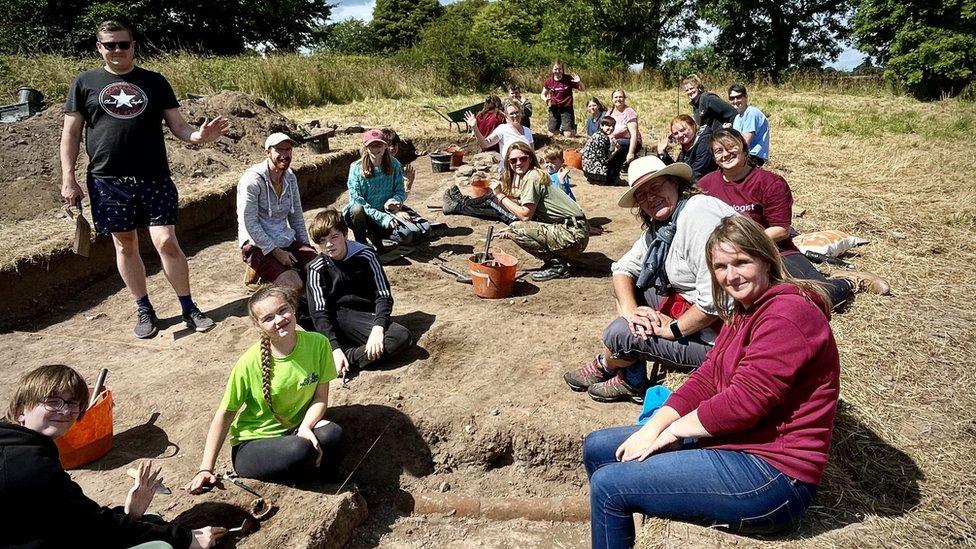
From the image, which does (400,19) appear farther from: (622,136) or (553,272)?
(553,272)

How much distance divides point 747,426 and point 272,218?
3.90m

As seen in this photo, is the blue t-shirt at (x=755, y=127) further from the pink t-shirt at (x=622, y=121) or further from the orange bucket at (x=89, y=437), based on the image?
the orange bucket at (x=89, y=437)

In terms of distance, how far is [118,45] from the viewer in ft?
13.7

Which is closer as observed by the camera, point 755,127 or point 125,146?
point 125,146

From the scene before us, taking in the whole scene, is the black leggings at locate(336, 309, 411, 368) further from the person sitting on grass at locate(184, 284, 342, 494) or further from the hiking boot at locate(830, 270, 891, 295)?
the hiking boot at locate(830, 270, 891, 295)

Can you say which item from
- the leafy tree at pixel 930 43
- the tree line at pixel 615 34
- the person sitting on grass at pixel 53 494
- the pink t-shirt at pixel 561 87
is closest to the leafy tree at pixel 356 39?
the tree line at pixel 615 34

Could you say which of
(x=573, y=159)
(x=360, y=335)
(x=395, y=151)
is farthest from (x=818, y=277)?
(x=573, y=159)

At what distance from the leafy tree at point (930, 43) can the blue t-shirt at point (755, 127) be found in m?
15.0

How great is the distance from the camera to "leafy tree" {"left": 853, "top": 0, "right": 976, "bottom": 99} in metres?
18.2

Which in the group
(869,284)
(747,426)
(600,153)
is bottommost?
(869,284)

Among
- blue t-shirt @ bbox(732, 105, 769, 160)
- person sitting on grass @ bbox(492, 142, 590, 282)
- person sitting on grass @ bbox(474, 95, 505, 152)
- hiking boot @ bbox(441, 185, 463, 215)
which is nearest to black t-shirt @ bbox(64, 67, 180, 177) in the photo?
person sitting on grass @ bbox(492, 142, 590, 282)

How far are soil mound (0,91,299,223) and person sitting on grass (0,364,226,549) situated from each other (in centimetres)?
530

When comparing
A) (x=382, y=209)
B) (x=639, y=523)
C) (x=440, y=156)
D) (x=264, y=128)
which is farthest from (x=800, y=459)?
(x=264, y=128)

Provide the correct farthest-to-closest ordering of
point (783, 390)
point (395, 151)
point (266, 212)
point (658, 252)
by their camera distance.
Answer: point (395, 151) < point (266, 212) < point (658, 252) < point (783, 390)
